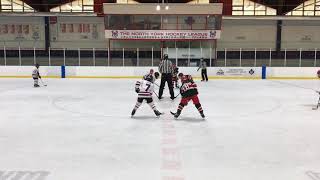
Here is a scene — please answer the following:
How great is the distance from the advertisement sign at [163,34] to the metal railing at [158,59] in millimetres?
1076

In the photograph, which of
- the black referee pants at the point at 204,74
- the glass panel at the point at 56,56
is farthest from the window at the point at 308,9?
the glass panel at the point at 56,56

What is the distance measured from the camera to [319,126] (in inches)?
312

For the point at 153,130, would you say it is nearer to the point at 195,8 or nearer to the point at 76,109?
the point at 76,109

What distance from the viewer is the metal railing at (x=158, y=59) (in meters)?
22.5

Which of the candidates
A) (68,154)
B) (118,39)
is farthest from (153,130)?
(118,39)

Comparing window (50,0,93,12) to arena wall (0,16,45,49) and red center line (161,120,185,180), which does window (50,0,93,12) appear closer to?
arena wall (0,16,45,49)

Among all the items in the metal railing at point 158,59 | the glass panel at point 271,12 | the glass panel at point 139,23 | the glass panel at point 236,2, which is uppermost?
the glass panel at point 236,2

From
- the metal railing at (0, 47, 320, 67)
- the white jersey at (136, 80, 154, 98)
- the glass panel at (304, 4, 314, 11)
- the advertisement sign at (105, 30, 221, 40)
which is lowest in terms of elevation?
the white jersey at (136, 80, 154, 98)

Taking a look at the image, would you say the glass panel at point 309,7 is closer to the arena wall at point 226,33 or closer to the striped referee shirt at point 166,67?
the arena wall at point 226,33

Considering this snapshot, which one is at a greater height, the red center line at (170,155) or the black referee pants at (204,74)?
the black referee pants at (204,74)

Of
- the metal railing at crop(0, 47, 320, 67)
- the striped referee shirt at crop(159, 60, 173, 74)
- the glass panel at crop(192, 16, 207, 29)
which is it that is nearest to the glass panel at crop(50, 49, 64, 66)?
the metal railing at crop(0, 47, 320, 67)

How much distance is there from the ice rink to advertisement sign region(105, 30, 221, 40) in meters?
13.7

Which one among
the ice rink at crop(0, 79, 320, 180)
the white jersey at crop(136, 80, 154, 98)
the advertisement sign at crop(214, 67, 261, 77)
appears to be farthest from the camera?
the advertisement sign at crop(214, 67, 261, 77)

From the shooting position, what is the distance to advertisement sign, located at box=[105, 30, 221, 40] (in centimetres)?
2498
